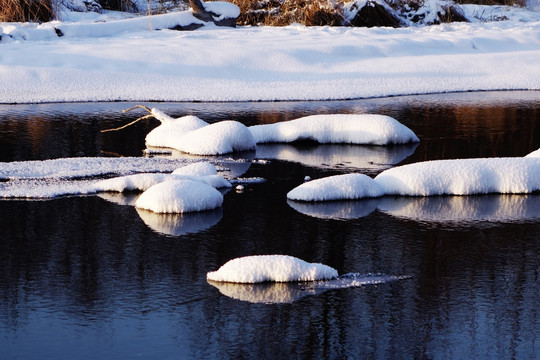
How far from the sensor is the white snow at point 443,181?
7.63 m

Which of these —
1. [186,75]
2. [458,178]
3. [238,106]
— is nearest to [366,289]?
[458,178]

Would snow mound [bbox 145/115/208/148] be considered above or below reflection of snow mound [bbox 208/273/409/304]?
above

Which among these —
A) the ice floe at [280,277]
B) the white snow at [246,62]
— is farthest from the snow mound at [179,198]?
the white snow at [246,62]

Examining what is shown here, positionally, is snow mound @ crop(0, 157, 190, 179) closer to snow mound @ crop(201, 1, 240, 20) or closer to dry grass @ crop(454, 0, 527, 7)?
snow mound @ crop(201, 1, 240, 20)

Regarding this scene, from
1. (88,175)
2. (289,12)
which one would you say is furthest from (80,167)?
(289,12)

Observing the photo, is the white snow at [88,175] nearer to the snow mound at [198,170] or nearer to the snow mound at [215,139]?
the snow mound at [198,170]

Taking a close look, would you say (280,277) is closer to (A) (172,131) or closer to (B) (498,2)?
(A) (172,131)

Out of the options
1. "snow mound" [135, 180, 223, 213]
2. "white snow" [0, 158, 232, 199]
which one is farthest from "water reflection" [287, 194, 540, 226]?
"white snow" [0, 158, 232, 199]

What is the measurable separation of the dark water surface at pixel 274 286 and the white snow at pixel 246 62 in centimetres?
481

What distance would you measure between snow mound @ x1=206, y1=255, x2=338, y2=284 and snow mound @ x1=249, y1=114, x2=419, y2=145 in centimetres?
467

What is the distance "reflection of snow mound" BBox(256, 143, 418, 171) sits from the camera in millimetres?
9102

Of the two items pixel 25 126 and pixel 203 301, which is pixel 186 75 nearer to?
pixel 25 126

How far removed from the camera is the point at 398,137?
10086 millimetres

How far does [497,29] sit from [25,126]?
450 inches
